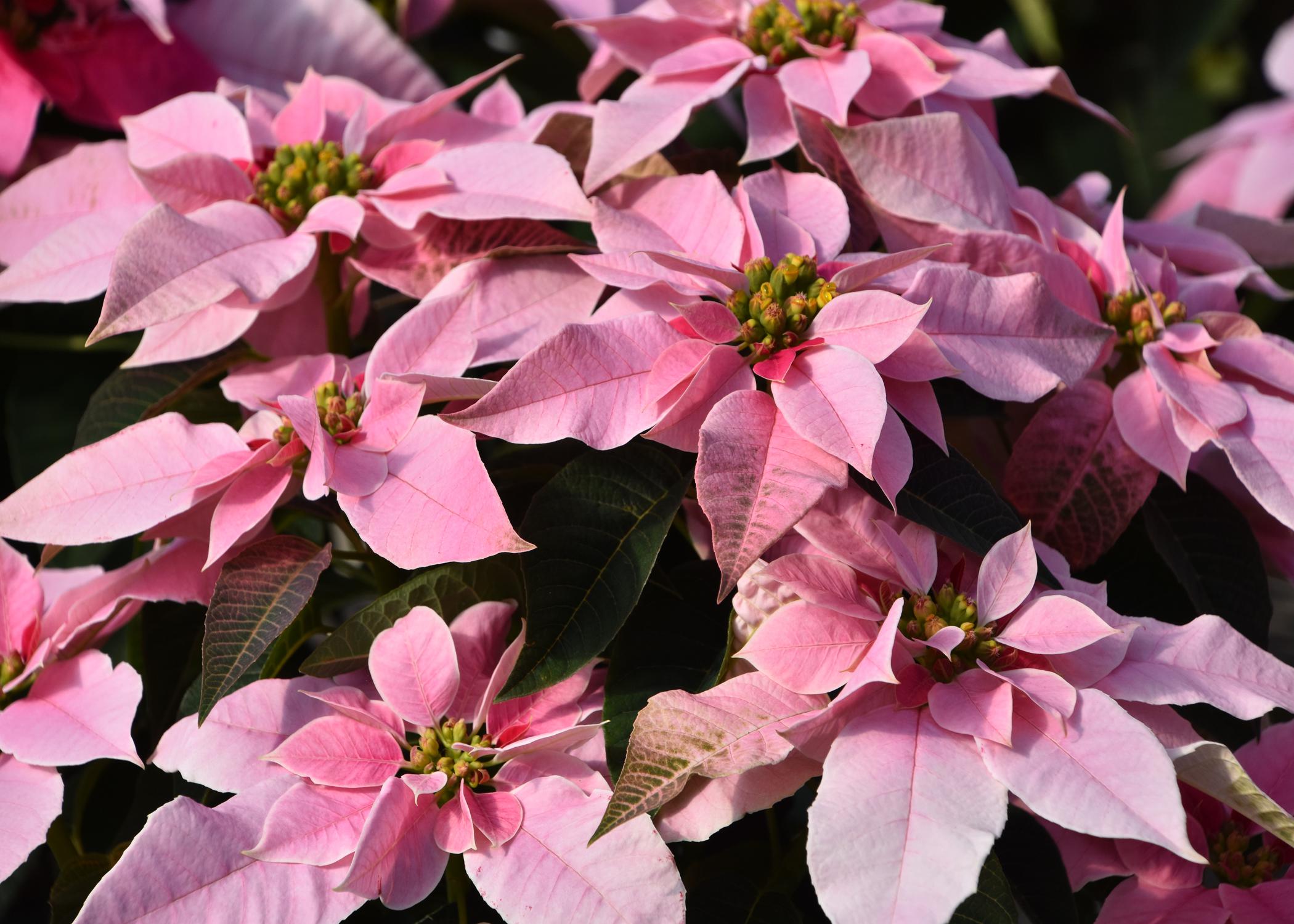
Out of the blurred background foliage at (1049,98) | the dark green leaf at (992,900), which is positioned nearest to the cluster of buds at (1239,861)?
the dark green leaf at (992,900)

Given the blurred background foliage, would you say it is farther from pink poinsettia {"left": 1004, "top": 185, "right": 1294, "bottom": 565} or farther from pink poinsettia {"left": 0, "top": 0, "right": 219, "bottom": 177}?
pink poinsettia {"left": 1004, "top": 185, "right": 1294, "bottom": 565}

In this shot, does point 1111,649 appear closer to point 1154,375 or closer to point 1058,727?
point 1058,727

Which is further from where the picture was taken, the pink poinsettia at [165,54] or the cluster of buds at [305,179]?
the pink poinsettia at [165,54]

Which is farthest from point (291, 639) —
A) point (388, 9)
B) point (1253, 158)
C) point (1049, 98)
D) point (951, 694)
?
point (1049, 98)

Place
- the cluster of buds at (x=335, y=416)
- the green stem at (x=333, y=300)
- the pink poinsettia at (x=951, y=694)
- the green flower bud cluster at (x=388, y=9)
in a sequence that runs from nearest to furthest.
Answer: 1. the pink poinsettia at (x=951, y=694)
2. the cluster of buds at (x=335, y=416)
3. the green stem at (x=333, y=300)
4. the green flower bud cluster at (x=388, y=9)

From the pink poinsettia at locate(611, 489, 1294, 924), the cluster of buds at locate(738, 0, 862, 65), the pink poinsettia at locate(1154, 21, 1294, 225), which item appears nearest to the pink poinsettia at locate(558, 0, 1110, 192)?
the cluster of buds at locate(738, 0, 862, 65)

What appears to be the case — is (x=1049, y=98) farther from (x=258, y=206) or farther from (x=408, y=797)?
(x=408, y=797)

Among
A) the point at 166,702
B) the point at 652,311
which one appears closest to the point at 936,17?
the point at 652,311

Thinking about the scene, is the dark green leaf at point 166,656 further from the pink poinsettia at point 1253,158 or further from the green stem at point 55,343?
the pink poinsettia at point 1253,158
